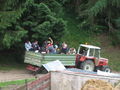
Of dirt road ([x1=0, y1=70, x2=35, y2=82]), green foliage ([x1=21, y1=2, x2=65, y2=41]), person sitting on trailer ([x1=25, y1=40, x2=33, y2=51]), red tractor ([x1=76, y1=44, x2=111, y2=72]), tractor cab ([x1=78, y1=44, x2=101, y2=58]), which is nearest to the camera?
dirt road ([x1=0, y1=70, x2=35, y2=82])

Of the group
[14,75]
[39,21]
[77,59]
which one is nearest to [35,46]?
[39,21]

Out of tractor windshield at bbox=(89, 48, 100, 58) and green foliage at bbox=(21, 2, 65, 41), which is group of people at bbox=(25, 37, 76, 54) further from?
tractor windshield at bbox=(89, 48, 100, 58)

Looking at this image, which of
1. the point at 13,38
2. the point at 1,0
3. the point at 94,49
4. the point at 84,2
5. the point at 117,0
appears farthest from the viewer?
the point at 84,2

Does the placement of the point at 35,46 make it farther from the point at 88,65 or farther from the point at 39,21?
the point at 88,65

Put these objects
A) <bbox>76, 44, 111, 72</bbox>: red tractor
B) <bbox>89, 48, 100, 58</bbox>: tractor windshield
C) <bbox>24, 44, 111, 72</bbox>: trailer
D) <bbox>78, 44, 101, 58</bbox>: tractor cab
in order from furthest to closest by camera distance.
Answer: <bbox>89, 48, 100, 58</bbox>: tractor windshield
<bbox>78, 44, 101, 58</bbox>: tractor cab
<bbox>76, 44, 111, 72</bbox>: red tractor
<bbox>24, 44, 111, 72</bbox>: trailer

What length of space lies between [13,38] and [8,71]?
6.17 ft

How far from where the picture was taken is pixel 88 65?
2130cm

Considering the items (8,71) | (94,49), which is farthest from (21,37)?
(94,49)

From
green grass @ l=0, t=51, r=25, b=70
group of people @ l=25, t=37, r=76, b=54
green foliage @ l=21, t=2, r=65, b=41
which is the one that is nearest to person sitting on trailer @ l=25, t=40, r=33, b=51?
group of people @ l=25, t=37, r=76, b=54

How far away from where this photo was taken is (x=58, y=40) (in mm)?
22688

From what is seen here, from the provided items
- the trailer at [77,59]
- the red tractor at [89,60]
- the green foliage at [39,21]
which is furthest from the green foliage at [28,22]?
the red tractor at [89,60]

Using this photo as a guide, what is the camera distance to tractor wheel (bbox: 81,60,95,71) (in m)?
21.0

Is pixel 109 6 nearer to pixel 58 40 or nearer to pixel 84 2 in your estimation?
pixel 84 2

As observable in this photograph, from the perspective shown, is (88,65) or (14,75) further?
(88,65)
